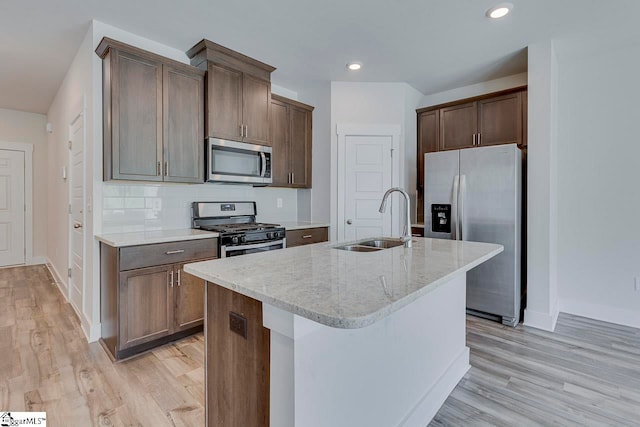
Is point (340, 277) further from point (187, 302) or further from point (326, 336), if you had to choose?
point (187, 302)

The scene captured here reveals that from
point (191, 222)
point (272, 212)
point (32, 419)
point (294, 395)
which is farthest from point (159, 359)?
point (272, 212)

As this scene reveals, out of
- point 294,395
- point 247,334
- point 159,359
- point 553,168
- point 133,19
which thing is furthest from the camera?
point 553,168

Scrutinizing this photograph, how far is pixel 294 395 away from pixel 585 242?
363cm

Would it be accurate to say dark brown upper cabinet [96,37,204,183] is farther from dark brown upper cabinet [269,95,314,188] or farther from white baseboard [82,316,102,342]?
white baseboard [82,316,102,342]

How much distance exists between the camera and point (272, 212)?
419 cm

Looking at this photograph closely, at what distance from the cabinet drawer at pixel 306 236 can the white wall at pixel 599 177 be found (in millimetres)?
2570

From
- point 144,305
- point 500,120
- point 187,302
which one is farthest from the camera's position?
point 500,120

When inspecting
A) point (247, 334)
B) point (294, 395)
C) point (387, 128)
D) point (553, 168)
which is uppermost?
point (387, 128)

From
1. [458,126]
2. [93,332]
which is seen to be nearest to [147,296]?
[93,332]

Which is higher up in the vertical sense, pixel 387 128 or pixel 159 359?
pixel 387 128

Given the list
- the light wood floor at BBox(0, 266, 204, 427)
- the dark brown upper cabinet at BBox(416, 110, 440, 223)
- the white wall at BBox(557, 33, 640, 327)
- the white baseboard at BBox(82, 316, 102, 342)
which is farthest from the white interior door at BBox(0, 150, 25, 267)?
the white wall at BBox(557, 33, 640, 327)

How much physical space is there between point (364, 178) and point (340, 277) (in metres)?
2.90

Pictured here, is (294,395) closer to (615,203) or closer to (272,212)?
(272,212)

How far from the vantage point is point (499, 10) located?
7.95 feet
